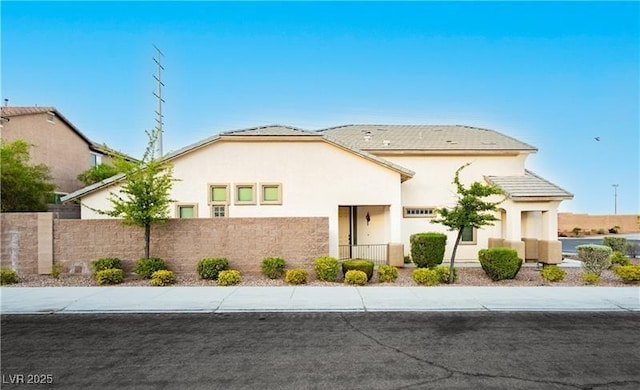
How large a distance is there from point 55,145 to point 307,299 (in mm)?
22232

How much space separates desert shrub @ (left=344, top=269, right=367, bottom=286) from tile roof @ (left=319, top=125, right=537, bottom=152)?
8.41 metres

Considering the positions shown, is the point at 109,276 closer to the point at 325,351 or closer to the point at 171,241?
the point at 171,241

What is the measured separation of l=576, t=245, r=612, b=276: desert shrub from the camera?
50.4ft

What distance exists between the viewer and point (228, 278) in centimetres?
1371

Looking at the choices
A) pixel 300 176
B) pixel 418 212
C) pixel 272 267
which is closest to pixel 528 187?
pixel 418 212

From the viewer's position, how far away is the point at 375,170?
17.4 meters

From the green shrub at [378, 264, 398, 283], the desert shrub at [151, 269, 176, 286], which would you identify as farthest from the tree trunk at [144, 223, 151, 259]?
the green shrub at [378, 264, 398, 283]

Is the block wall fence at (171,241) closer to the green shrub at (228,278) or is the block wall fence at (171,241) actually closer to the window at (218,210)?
the green shrub at (228,278)

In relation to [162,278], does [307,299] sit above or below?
below

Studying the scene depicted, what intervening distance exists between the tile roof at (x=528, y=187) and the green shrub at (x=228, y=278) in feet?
40.8

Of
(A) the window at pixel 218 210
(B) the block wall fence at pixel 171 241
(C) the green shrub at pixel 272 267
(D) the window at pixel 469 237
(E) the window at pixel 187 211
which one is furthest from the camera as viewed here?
(D) the window at pixel 469 237

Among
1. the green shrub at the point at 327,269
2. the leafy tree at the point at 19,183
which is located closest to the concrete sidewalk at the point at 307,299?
the green shrub at the point at 327,269

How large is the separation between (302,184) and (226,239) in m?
4.11

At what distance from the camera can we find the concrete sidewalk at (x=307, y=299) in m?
10.6
